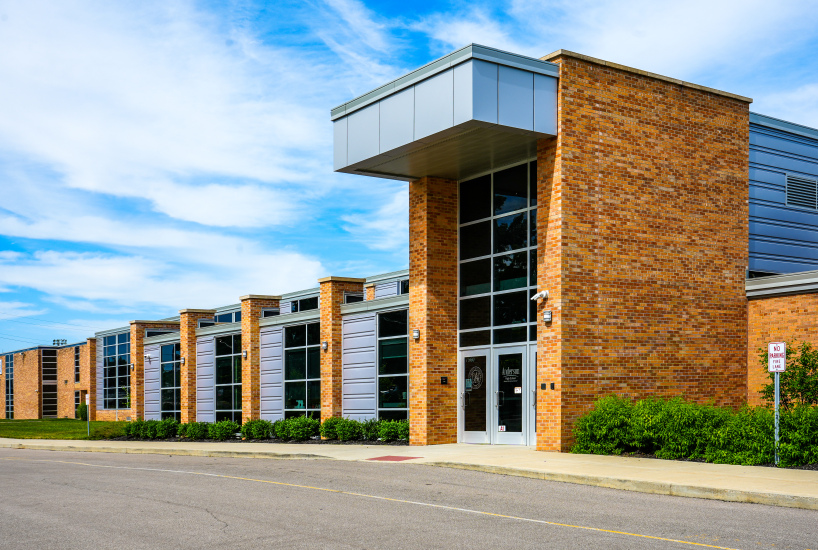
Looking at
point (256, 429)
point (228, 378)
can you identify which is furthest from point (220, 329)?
point (256, 429)

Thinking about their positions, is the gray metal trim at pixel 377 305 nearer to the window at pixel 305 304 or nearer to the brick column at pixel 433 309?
the brick column at pixel 433 309

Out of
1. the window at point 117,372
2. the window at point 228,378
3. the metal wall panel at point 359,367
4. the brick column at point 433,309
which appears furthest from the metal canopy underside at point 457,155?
the window at point 117,372

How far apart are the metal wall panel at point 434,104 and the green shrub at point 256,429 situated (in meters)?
14.1

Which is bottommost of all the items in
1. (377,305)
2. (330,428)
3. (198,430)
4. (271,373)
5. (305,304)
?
(198,430)

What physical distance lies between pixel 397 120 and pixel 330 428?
10.5m

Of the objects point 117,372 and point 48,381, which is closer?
point 117,372

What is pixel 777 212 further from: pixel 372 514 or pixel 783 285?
pixel 372 514

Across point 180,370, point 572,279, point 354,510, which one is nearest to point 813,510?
point 354,510

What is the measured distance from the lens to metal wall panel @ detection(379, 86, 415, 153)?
1959cm

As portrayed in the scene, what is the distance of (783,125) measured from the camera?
2369 centimetres

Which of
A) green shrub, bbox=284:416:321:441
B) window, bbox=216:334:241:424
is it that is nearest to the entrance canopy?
green shrub, bbox=284:416:321:441

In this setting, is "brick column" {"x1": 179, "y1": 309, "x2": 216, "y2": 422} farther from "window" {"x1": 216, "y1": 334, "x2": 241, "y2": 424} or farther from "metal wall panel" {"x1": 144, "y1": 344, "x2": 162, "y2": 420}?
"metal wall panel" {"x1": 144, "y1": 344, "x2": 162, "y2": 420}

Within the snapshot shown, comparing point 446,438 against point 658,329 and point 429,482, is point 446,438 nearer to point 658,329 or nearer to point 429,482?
point 658,329

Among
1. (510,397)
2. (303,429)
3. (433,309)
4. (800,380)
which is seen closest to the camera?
(800,380)
